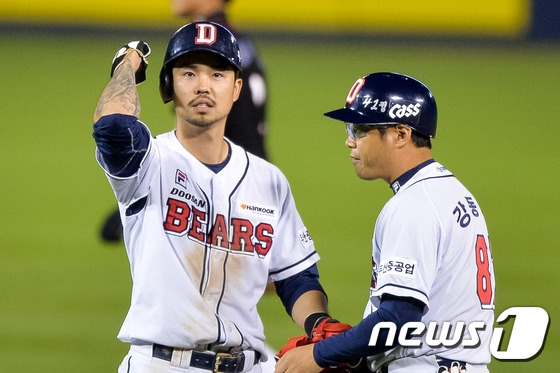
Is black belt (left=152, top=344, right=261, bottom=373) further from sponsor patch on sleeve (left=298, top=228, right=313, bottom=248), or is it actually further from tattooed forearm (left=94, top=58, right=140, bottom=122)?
tattooed forearm (left=94, top=58, right=140, bottom=122)

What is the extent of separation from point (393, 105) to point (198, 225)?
960 millimetres

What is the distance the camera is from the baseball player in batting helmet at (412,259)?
4164mm

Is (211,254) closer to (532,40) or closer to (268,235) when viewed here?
(268,235)

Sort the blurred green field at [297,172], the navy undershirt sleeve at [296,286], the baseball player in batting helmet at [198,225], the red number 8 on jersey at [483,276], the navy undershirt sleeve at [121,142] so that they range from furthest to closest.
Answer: the blurred green field at [297,172]
the navy undershirt sleeve at [296,286]
the baseball player in batting helmet at [198,225]
the red number 8 on jersey at [483,276]
the navy undershirt sleeve at [121,142]

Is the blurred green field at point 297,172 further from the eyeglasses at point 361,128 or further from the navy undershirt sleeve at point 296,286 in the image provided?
the eyeglasses at point 361,128

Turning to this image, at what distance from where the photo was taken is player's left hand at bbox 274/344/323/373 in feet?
14.3

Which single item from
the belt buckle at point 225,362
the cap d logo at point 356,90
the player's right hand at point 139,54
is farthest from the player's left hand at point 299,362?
the player's right hand at point 139,54

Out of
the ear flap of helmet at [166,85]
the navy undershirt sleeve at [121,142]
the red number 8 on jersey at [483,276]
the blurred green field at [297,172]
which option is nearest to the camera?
the navy undershirt sleeve at [121,142]

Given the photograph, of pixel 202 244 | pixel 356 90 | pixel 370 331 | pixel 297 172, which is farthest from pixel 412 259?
pixel 297 172

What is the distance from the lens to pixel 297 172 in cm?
1367

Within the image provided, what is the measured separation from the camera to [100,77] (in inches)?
749

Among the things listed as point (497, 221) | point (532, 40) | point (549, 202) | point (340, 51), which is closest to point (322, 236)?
point (497, 221)

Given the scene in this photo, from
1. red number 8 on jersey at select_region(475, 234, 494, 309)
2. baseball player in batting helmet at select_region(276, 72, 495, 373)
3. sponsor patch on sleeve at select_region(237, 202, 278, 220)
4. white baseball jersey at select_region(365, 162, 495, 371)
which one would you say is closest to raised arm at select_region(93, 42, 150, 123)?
sponsor patch on sleeve at select_region(237, 202, 278, 220)

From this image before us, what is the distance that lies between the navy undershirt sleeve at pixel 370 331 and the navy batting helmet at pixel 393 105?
2.39 feet
